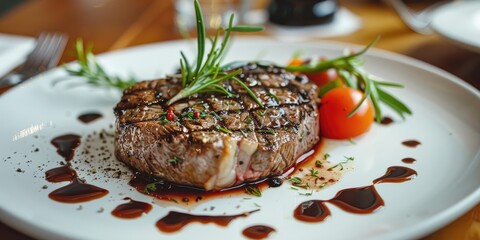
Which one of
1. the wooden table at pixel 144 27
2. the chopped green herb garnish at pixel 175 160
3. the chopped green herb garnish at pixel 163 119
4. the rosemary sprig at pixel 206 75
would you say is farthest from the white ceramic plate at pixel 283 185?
the wooden table at pixel 144 27

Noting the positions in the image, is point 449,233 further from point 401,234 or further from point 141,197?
point 141,197

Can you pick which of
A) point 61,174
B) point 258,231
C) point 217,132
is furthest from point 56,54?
point 258,231

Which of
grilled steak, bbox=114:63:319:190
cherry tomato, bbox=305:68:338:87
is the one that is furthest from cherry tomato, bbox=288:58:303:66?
grilled steak, bbox=114:63:319:190

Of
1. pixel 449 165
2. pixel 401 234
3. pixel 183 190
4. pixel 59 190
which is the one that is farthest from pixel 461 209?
pixel 59 190

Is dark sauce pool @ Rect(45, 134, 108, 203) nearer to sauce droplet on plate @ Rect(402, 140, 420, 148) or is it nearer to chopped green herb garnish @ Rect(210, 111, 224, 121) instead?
chopped green herb garnish @ Rect(210, 111, 224, 121)

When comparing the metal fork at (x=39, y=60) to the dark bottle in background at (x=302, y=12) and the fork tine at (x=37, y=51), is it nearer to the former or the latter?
the fork tine at (x=37, y=51)

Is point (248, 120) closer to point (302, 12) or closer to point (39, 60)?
point (39, 60)
